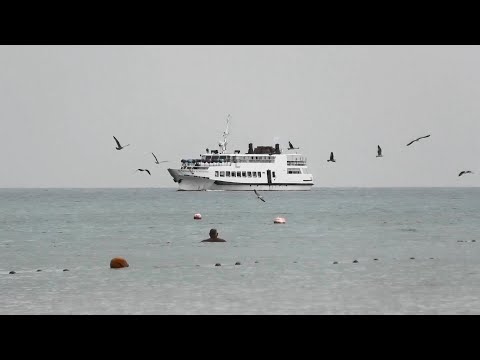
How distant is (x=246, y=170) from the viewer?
164500 millimetres

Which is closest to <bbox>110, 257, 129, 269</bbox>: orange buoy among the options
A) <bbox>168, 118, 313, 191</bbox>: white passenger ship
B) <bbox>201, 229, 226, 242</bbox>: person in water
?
<bbox>201, 229, 226, 242</bbox>: person in water

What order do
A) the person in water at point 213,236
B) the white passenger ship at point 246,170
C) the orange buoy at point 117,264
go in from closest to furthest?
the orange buoy at point 117,264 → the person in water at point 213,236 → the white passenger ship at point 246,170

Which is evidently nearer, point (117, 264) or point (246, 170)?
point (117, 264)

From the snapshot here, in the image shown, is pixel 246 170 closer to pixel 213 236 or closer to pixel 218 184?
pixel 218 184

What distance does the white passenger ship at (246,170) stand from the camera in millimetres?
164375

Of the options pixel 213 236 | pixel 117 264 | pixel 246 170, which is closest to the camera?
pixel 117 264

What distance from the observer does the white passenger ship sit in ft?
539

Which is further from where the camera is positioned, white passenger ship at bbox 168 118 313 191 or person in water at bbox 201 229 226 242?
white passenger ship at bbox 168 118 313 191

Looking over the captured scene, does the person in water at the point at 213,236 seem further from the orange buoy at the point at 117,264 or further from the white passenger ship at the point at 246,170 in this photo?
the white passenger ship at the point at 246,170

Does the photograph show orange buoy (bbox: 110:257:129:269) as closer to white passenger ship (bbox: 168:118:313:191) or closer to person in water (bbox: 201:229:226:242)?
person in water (bbox: 201:229:226:242)

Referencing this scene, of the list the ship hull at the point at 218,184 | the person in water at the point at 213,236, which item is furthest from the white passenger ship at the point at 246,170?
the person in water at the point at 213,236

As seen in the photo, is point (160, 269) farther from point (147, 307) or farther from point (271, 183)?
point (271, 183)

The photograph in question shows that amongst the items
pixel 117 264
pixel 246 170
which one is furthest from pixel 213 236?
pixel 246 170
